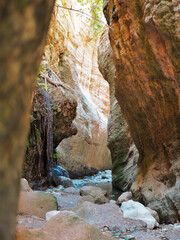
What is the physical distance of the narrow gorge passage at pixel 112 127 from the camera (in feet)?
1.37

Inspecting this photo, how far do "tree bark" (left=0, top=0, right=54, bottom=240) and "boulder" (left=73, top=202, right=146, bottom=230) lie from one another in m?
3.11

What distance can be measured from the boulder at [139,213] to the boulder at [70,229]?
140cm

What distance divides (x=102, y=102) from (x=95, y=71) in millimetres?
3904

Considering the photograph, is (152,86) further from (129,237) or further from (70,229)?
(70,229)

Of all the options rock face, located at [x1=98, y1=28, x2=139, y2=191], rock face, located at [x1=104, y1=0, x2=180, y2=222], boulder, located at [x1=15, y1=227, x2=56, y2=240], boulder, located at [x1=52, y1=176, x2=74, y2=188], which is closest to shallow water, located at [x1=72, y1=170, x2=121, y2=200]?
rock face, located at [x1=98, y1=28, x2=139, y2=191]

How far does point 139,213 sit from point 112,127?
20.2ft

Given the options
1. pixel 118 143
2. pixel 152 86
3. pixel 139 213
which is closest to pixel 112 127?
pixel 118 143

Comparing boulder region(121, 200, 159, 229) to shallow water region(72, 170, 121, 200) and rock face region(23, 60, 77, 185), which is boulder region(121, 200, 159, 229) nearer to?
shallow water region(72, 170, 121, 200)

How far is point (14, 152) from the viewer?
0.43m

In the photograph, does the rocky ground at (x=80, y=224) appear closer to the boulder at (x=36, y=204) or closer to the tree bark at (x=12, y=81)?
the boulder at (x=36, y=204)

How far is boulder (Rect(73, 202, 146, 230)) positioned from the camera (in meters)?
3.23

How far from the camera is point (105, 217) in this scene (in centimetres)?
345

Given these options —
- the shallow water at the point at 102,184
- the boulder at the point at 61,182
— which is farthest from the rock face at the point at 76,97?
the boulder at the point at 61,182

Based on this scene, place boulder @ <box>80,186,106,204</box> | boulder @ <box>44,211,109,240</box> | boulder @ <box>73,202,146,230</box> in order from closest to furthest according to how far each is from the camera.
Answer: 1. boulder @ <box>44,211,109,240</box>
2. boulder @ <box>73,202,146,230</box>
3. boulder @ <box>80,186,106,204</box>
